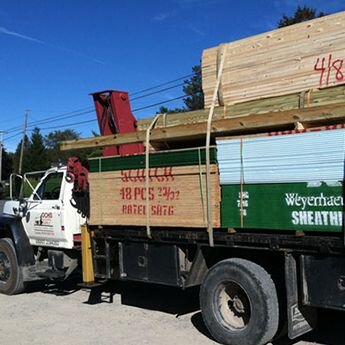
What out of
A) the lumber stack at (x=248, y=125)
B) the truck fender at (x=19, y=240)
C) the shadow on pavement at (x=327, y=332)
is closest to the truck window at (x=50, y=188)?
the truck fender at (x=19, y=240)

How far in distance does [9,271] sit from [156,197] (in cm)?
417

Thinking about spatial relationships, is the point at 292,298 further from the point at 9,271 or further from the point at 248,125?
the point at 9,271

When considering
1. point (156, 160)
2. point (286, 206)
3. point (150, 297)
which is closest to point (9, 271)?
point (150, 297)

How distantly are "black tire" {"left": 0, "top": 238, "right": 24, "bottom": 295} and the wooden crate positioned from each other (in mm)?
2450

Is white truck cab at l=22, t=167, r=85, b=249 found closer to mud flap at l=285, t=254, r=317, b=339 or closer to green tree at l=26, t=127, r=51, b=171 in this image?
mud flap at l=285, t=254, r=317, b=339

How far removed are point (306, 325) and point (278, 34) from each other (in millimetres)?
3427

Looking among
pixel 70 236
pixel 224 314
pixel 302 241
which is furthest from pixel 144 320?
pixel 302 241

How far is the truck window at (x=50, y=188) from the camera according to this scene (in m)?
9.88

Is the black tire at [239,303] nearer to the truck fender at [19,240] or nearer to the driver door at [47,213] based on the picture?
the driver door at [47,213]

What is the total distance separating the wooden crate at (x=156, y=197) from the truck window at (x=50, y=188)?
1567mm

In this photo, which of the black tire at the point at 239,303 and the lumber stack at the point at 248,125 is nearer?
the lumber stack at the point at 248,125

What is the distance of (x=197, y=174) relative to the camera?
6.89 m

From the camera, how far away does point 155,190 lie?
7.44m

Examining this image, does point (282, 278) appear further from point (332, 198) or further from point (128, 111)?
point (128, 111)
